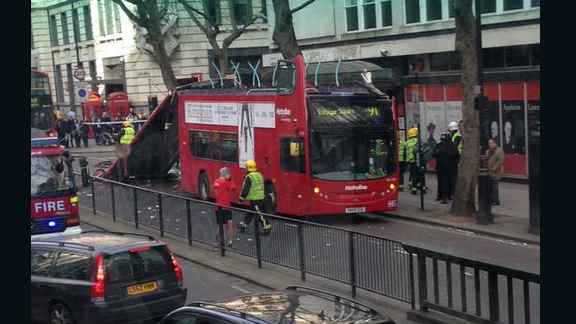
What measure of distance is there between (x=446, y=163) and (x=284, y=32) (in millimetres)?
4229

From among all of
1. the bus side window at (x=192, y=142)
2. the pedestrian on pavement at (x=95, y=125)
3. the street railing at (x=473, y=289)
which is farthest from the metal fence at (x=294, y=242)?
the bus side window at (x=192, y=142)

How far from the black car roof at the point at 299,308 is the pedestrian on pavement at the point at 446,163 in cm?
1041

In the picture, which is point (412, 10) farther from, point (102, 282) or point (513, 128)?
point (102, 282)

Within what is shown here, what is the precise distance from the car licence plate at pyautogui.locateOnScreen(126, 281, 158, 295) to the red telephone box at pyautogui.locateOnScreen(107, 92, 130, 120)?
5.93 m

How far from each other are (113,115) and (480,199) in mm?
6821

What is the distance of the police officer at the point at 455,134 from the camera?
50.8ft

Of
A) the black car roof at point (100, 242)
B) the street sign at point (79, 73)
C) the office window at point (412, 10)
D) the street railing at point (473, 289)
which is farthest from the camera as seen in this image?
the office window at point (412, 10)

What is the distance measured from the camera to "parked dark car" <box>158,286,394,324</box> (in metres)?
4.87

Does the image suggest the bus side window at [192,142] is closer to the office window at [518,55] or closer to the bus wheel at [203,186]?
the bus wheel at [203,186]

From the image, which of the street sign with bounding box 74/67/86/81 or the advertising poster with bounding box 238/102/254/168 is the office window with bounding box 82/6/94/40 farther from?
the advertising poster with bounding box 238/102/254/168

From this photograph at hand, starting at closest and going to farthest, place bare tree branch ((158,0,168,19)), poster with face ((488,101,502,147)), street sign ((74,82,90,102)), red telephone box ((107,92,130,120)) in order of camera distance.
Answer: street sign ((74,82,90,102)) < poster with face ((488,101,502,147)) < red telephone box ((107,92,130,120)) < bare tree branch ((158,0,168,19))

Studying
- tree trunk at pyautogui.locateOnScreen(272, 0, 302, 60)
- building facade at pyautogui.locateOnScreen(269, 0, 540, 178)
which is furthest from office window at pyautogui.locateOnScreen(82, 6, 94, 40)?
tree trunk at pyautogui.locateOnScreen(272, 0, 302, 60)

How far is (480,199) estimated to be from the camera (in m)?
13.2
